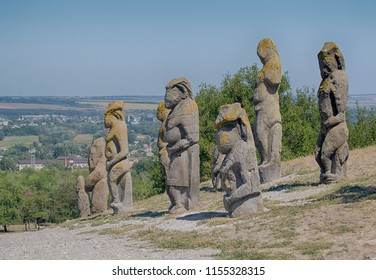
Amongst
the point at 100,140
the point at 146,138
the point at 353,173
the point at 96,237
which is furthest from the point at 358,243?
the point at 146,138

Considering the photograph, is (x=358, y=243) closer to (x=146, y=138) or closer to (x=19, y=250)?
(x=19, y=250)

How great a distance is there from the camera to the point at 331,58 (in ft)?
79.9

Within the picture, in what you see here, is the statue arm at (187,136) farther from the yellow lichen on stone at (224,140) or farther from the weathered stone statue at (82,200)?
the weathered stone statue at (82,200)

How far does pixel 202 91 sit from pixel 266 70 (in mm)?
32388

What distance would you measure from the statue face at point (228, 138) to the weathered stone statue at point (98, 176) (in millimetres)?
11634

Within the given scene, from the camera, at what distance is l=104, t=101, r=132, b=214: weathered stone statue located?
26.7 meters

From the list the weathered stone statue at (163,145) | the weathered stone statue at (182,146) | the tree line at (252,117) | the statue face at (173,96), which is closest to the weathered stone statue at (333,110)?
the weathered stone statue at (182,146)

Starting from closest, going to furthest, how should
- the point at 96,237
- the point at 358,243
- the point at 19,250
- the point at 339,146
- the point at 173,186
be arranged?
the point at 358,243 → the point at 19,250 → the point at 96,237 → the point at 173,186 → the point at 339,146

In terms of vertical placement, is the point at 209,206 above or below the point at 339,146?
below

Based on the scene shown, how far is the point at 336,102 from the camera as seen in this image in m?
24.3

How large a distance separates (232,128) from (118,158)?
7900 mm

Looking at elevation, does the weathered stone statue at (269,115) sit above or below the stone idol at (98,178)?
above

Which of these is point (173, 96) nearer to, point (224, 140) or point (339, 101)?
point (224, 140)

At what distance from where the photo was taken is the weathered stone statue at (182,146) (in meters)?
22.7
